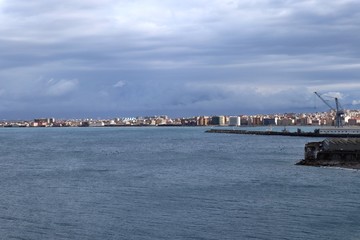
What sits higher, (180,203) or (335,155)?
(335,155)

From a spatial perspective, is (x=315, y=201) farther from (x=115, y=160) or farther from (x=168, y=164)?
(x=115, y=160)

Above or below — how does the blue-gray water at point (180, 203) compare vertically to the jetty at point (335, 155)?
below

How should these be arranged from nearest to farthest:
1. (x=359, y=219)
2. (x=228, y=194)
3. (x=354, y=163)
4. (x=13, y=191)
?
(x=359, y=219) → (x=228, y=194) → (x=13, y=191) → (x=354, y=163)

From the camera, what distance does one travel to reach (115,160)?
59.8 m

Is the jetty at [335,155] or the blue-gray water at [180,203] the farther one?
the jetty at [335,155]

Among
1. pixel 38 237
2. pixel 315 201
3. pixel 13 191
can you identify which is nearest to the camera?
pixel 38 237

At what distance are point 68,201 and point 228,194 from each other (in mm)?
8150

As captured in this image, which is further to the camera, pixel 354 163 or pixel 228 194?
pixel 354 163

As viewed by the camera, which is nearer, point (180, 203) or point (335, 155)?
point (180, 203)

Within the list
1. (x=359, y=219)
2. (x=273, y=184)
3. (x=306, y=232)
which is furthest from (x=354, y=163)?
(x=306, y=232)

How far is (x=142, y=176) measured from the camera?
42469 millimetres

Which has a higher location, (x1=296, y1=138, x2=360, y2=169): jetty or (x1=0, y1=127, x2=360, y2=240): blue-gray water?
(x1=296, y1=138, x2=360, y2=169): jetty

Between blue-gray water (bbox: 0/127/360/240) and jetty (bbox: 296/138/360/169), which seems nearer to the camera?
blue-gray water (bbox: 0/127/360/240)

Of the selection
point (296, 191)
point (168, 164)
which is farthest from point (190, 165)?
point (296, 191)
